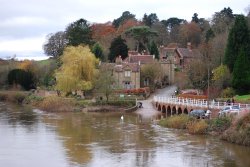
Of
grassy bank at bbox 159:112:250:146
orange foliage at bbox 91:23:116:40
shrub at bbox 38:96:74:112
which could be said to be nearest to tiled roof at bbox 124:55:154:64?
shrub at bbox 38:96:74:112

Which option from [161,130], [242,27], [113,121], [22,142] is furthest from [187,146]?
[242,27]

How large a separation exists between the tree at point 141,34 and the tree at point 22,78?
30132 millimetres

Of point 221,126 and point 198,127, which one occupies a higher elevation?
point 221,126

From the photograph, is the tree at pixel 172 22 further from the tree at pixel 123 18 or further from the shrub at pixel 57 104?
the shrub at pixel 57 104

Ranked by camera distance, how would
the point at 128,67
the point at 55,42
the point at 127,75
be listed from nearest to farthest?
the point at 128,67 < the point at 127,75 < the point at 55,42

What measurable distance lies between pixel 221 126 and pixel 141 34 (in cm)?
7906

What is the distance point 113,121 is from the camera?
64250 mm

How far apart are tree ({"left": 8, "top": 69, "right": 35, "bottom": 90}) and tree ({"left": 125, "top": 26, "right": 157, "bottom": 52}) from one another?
30.1 metres

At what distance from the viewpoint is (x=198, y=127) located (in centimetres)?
5066

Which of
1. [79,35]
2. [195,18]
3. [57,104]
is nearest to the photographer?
[57,104]

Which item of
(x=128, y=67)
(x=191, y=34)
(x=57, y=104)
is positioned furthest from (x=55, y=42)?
(x=57, y=104)

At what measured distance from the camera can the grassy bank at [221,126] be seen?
4384 cm

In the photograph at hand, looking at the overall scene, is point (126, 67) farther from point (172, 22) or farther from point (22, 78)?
point (172, 22)

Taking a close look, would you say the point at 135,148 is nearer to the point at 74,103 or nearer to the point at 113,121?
the point at 113,121
